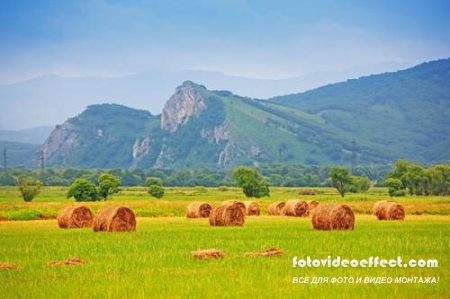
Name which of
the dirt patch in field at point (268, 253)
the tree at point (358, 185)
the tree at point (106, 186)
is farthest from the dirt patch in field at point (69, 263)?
the tree at point (358, 185)

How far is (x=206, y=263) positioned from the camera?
81.0ft

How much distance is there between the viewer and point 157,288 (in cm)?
2023

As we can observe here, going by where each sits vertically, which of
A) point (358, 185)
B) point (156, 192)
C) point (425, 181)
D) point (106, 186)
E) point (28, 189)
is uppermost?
point (425, 181)

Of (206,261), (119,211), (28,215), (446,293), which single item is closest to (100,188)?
(28,215)

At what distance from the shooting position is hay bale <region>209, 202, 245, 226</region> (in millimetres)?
43812

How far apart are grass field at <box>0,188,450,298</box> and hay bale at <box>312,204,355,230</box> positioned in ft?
3.74

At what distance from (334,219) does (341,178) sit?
9783 centimetres

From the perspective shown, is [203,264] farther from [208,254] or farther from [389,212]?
[389,212]

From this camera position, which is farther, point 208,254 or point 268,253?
point 268,253

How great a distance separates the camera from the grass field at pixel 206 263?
64.8 feet

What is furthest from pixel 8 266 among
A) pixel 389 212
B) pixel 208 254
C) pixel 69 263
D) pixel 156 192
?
pixel 156 192

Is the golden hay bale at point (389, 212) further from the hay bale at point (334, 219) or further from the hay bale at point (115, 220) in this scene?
the hay bale at point (115, 220)

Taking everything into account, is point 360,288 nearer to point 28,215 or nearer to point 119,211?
point 119,211

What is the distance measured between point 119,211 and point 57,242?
6.85 meters
